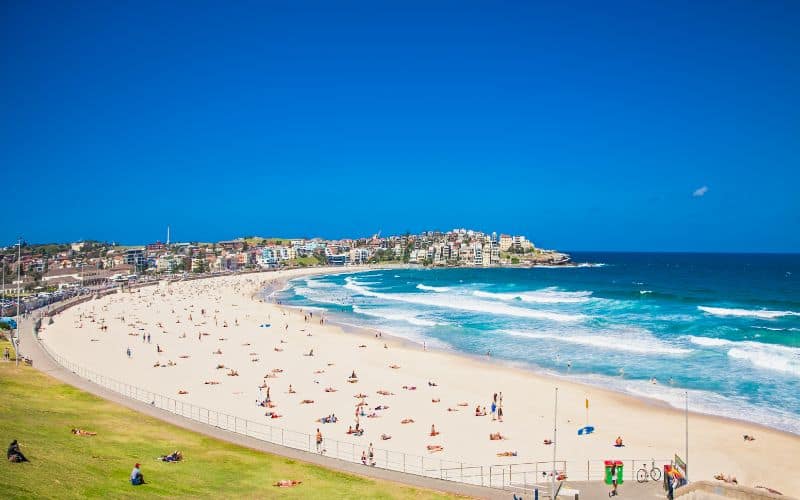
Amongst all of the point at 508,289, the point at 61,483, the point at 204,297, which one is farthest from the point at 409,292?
the point at 61,483

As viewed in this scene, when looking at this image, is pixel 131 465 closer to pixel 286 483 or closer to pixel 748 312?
pixel 286 483

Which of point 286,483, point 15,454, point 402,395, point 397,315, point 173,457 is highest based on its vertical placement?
point 15,454

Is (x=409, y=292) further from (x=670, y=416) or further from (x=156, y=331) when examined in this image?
(x=670, y=416)

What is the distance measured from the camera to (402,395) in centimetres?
2716

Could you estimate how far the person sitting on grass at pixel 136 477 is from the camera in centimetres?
1281

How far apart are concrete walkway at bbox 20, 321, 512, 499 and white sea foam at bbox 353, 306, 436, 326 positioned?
3162 centimetres

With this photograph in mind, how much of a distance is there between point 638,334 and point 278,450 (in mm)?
33470

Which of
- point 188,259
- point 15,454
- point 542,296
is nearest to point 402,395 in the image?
point 15,454

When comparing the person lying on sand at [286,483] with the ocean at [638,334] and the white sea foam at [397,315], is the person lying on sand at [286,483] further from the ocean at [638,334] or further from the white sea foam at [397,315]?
the white sea foam at [397,315]

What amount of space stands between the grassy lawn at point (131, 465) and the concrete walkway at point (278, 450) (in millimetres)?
447

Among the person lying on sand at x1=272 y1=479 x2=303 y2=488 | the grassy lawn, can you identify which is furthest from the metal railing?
the person lying on sand at x1=272 y1=479 x2=303 y2=488

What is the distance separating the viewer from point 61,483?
1177cm

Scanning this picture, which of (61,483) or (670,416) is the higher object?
(61,483)

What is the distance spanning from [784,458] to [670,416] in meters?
5.23
